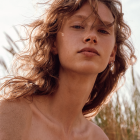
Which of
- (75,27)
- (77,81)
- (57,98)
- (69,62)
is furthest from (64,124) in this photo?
(75,27)

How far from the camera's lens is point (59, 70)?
104 inches

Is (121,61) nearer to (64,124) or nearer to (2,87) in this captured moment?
(64,124)

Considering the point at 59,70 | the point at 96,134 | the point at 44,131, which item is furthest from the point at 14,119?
the point at 96,134

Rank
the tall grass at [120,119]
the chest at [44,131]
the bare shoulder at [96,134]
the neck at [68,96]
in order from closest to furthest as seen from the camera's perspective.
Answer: the chest at [44,131] → the neck at [68,96] → the bare shoulder at [96,134] → the tall grass at [120,119]

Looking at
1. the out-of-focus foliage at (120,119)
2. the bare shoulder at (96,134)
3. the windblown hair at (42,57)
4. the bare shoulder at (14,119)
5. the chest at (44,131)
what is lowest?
the out-of-focus foliage at (120,119)

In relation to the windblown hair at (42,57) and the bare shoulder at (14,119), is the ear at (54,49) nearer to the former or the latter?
the windblown hair at (42,57)

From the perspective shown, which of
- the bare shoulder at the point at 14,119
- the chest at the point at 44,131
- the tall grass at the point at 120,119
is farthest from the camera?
the tall grass at the point at 120,119

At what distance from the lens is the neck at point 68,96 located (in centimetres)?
253

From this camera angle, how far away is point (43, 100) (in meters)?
2.49

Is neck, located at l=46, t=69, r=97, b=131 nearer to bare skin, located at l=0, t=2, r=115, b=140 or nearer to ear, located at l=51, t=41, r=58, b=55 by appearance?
bare skin, located at l=0, t=2, r=115, b=140

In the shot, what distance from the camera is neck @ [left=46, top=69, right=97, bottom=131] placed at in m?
2.53

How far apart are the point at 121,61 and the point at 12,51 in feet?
4.09

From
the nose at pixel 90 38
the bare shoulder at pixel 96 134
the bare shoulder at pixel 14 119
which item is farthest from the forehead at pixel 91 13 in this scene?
the bare shoulder at pixel 96 134

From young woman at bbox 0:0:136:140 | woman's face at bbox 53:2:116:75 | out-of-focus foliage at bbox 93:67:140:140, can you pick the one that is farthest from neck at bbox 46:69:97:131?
out-of-focus foliage at bbox 93:67:140:140
